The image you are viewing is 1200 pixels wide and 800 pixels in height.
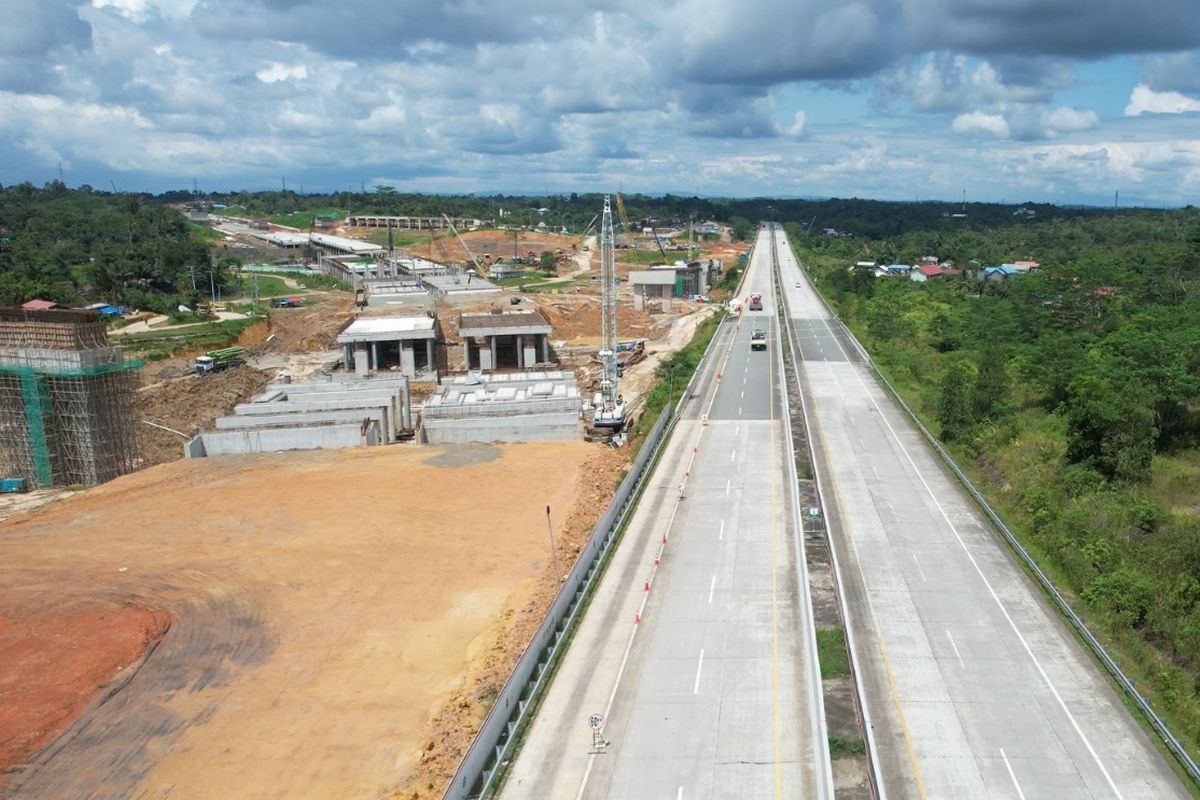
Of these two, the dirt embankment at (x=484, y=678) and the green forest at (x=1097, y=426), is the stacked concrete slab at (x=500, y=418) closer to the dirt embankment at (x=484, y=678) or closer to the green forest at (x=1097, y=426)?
the dirt embankment at (x=484, y=678)

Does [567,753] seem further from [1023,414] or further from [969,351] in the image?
[969,351]

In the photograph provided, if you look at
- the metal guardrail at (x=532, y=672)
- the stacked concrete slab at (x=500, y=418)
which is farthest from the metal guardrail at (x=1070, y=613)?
the stacked concrete slab at (x=500, y=418)

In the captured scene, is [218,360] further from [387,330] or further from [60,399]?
[60,399]

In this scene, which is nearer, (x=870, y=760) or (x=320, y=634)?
(x=870, y=760)

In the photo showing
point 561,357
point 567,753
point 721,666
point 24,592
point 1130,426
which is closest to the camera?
point 567,753

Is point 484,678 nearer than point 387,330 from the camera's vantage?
Yes

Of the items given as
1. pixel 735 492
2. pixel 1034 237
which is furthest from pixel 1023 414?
pixel 1034 237

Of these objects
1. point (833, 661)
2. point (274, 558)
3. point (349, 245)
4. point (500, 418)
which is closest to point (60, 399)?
point (274, 558)

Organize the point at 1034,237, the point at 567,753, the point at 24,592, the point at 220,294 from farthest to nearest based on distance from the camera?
the point at 1034,237 → the point at 220,294 → the point at 24,592 → the point at 567,753

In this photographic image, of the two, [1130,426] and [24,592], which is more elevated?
[1130,426]
